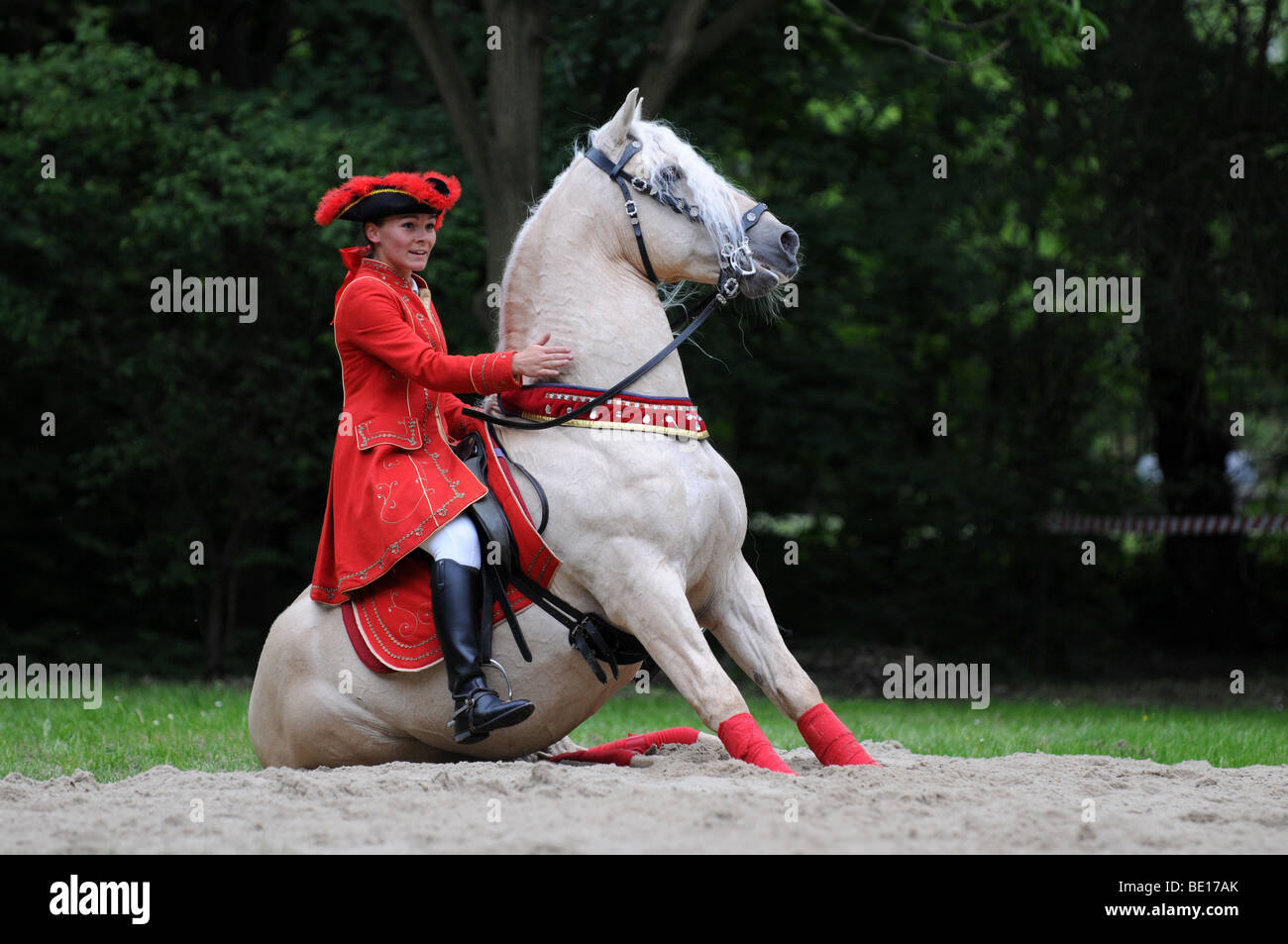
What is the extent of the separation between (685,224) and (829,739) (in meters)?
1.98

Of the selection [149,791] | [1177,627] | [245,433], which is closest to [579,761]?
[149,791]

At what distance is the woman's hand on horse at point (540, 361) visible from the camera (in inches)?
195

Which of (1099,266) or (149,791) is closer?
(149,791)

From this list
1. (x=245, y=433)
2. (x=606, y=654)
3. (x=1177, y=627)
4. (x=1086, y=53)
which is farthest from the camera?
(x=1177, y=627)

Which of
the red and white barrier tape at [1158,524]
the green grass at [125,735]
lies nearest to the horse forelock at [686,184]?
the green grass at [125,735]

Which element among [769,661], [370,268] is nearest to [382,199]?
[370,268]

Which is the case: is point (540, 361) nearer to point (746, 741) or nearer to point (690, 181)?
point (690, 181)

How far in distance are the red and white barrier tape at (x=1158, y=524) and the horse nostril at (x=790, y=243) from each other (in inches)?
361

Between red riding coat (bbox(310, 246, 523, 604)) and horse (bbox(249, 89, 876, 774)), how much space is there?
0.25m

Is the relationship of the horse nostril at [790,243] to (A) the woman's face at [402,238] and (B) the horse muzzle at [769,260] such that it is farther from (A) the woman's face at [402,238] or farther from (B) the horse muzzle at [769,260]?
(A) the woman's face at [402,238]
